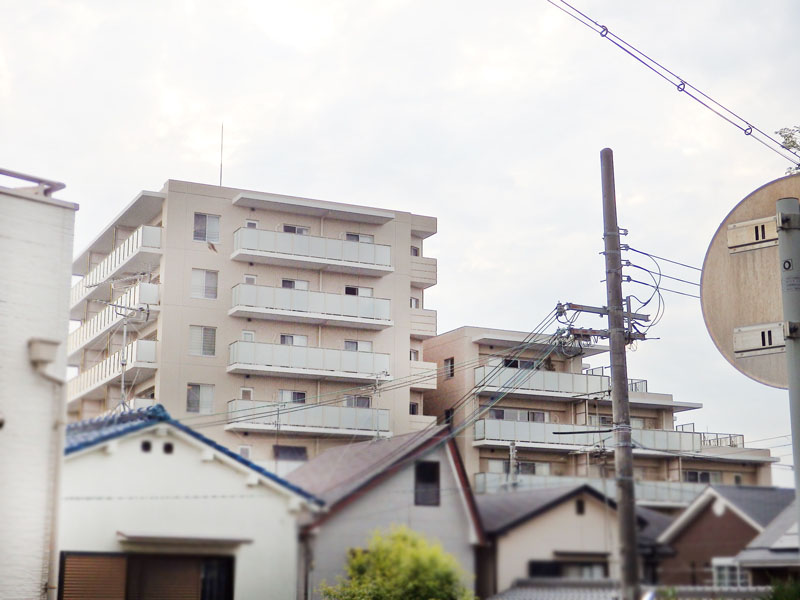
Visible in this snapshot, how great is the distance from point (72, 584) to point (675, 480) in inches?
188

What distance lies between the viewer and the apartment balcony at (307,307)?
52.4ft

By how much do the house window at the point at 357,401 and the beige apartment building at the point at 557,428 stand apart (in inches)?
60.6

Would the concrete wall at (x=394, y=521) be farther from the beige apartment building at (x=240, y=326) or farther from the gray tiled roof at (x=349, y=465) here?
the beige apartment building at (x=240, y=326)

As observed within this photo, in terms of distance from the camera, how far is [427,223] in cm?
3825

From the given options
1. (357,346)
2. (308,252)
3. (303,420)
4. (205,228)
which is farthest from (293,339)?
(303,420)

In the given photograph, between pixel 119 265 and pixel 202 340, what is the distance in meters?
2.96

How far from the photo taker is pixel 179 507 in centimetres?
774

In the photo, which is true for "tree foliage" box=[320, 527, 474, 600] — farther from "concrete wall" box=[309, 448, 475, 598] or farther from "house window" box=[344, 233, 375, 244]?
"house window" box=[344, 233, 375, 244]

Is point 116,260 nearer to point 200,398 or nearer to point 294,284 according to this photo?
point 200,398

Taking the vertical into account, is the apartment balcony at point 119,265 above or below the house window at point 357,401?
above

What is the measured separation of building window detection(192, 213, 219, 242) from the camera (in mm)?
14477

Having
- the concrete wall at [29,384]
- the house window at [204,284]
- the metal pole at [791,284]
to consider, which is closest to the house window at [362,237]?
the house window at [204,284]

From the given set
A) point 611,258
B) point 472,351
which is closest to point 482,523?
point 611,258

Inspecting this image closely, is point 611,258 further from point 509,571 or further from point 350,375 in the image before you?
point 350,375
